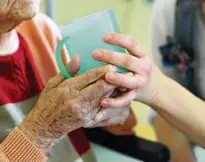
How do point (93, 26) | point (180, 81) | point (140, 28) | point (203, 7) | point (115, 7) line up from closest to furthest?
point (93, 26)
point (203, 7)
point (180, 81)
point (115, 7)
point (140, 28)

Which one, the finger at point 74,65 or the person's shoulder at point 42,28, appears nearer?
the finger at point 74,65

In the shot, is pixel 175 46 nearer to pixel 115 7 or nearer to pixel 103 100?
pixel 103 100

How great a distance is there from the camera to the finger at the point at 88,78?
0.75m

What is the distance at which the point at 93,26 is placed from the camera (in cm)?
76

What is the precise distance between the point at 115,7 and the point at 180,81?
0.80 metres

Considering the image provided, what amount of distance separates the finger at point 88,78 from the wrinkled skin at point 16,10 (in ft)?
0.45

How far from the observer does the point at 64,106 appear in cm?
76

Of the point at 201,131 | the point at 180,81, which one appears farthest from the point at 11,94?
the point at 180,81

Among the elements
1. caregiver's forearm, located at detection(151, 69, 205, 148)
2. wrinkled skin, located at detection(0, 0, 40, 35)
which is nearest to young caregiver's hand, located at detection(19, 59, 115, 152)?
wrinkled skin, located at detection(0, 0, 40, 35)

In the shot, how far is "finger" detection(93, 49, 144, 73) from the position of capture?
2.45ft

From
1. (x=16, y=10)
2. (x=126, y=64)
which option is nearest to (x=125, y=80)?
(x=126, y=64)

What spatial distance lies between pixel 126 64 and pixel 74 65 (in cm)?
9

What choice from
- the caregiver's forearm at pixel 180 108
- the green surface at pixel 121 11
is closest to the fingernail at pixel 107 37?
the caregiver's forearm at pixel 180 108

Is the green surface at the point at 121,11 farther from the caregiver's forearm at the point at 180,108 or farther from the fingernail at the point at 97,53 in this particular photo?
the fingernail at the point at 97,53
